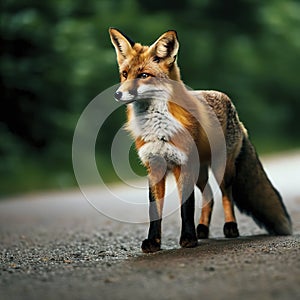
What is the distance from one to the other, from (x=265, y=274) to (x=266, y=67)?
1257 centimetres

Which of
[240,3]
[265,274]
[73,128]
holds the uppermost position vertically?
[240,3]

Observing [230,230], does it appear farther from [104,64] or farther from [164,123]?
[104,64]

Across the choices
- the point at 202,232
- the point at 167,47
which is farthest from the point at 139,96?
the point at 202,232

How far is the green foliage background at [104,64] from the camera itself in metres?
11.3

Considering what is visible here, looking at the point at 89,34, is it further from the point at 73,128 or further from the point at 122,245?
the point at 122,245

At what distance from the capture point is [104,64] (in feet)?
41.7

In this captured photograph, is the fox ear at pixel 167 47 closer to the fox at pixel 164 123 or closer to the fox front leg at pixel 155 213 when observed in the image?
the fox at pixel 164 123

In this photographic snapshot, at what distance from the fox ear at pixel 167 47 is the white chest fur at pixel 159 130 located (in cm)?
28

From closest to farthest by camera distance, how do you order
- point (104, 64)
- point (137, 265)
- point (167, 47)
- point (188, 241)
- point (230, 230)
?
point (137, 265), point (167, 47), point (188, 241), point (230, 230), point (104, 64)

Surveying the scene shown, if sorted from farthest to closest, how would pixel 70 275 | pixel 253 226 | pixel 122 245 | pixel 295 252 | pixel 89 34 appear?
pixel 89 34 < pixel 253 226 < pixel 122 245 < pixel 295 252 < pixel 70 275

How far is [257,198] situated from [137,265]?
56.7 inches

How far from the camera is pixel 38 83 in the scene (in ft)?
37.6

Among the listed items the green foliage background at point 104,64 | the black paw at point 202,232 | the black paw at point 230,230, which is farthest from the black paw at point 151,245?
the green foliage background at point 104,64

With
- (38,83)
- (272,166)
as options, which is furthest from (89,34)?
(272,166)
